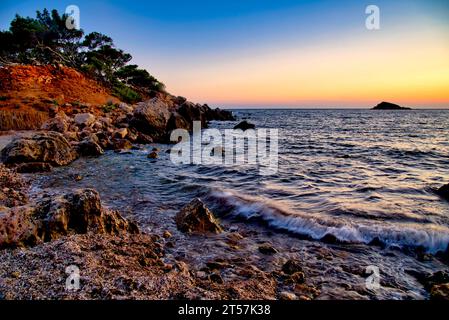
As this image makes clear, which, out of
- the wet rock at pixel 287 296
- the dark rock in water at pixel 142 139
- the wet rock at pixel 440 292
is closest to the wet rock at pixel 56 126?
the dark rock in water at pixel 142 139

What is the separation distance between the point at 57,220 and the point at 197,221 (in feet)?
8.62

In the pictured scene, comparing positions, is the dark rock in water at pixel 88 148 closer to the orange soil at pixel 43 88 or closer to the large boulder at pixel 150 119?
the large boulder at pixel 150 119

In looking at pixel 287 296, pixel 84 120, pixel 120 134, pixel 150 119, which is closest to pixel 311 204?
pixel 287 296

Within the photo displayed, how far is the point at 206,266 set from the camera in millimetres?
4461

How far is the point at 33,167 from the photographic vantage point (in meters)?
10.6

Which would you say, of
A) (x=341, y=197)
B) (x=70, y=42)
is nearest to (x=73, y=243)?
(x=341, y=197)

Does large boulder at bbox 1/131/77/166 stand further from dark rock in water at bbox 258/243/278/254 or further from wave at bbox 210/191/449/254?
dark rock in water at bbox 258/243/278/254

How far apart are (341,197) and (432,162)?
9047 millimetres

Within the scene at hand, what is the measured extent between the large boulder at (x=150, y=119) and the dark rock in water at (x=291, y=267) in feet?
62.1

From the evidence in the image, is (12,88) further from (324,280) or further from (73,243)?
(324,280)

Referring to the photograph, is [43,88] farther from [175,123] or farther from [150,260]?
[150,260]

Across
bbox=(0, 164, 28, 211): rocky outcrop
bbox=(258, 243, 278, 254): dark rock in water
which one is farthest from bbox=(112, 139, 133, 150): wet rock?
bbox=(258, 243, 278, 254): dark rock in water
